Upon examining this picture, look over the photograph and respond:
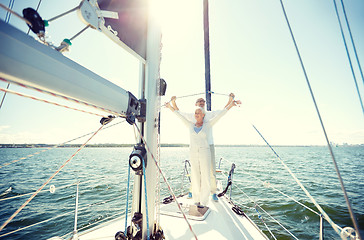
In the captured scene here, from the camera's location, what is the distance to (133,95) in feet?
4.08

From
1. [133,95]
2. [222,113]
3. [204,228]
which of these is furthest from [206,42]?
[204,228]

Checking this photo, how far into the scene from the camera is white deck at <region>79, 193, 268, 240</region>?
200 centimetres

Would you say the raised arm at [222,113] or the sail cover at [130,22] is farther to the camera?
the raised arm at [222,113]

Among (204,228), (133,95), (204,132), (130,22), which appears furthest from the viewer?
(204,132)

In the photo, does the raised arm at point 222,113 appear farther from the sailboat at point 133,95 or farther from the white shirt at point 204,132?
the sailboat at point 133,95

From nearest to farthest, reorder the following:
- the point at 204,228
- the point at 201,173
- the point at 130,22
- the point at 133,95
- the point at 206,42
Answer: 1. the point at 133,95
2. the point at 130,22
3. the point at 204,228
4. the point at 201,173
5. the point at 206,42

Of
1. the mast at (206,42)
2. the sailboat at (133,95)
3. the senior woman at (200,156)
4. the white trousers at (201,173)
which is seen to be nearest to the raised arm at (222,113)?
the senior woman at (200,156)

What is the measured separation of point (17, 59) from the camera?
0.51m

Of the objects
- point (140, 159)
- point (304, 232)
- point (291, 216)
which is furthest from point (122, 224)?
point (291, 216)

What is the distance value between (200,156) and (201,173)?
287 millimetres

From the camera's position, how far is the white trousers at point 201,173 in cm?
266

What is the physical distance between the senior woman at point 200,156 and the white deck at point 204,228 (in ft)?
1.08

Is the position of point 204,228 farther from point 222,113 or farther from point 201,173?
point 222,113

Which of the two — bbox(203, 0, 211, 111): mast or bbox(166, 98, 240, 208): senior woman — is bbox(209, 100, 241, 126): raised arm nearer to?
bbox(166, 98, 240, 208): senior woman
